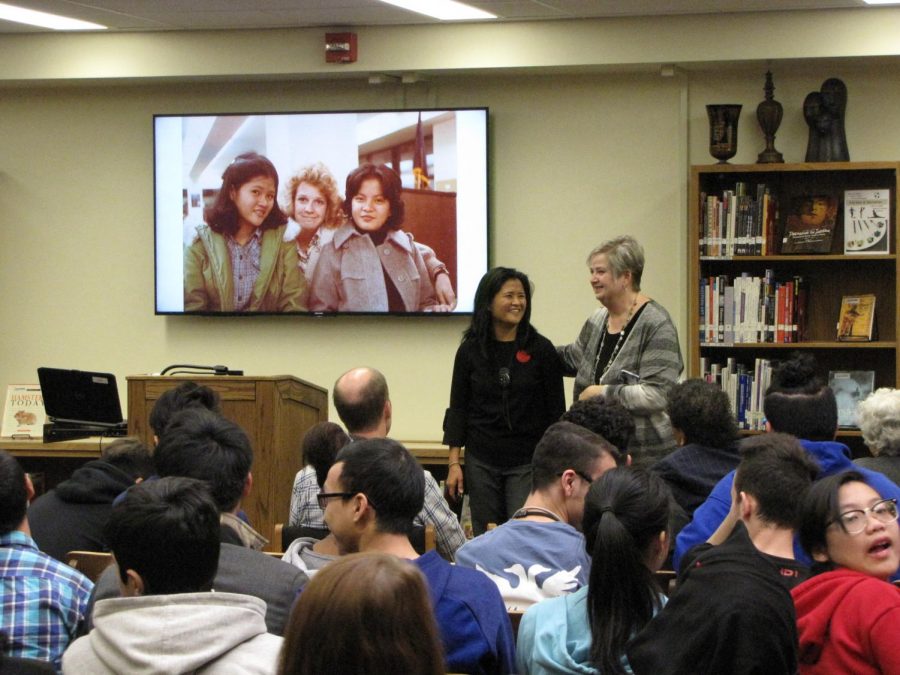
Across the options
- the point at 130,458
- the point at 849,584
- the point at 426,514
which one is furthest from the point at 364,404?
the point at 849,584

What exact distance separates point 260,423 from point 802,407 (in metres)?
2.46

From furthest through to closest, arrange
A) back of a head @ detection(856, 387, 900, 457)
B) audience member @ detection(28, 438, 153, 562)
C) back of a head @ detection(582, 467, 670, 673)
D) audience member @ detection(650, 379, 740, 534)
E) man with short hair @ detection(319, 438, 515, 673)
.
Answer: back of a head @ detection(856, 387, 900, 457), audience member @ detection(650, 379, 740, 534), audience member @ detection(28, 438, 153, 562), man with short hair @ detection(319, 438, 515, 673), back of a head @ detection(582, 467, 670, 673)

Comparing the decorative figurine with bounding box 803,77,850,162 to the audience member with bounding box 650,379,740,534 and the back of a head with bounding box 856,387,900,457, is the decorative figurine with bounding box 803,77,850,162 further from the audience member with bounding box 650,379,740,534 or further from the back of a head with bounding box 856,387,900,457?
the audience member with bounding box 650,379,740,534

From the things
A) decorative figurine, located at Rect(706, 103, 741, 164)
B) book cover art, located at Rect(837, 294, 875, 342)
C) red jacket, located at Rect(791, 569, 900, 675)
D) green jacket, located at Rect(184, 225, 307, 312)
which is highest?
decorative figurine, located at Rect(706, 103, 741, 164)

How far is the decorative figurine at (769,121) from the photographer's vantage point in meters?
6.25

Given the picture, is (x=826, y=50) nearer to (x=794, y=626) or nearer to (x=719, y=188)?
(x=719, y=188)

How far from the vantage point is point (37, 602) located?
8.02 feet

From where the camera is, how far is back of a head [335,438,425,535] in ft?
8.44

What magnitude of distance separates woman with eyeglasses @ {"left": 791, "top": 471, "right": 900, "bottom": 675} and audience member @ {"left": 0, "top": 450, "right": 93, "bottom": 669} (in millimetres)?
1418

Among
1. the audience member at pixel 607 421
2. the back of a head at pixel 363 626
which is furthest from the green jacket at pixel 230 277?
the back of a head at pixel 363 626

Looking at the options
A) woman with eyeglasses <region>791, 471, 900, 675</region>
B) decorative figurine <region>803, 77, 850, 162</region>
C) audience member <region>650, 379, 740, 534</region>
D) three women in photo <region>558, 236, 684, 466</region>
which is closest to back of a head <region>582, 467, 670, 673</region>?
woman with eyeglasses <region>791, 471, 900, 675</region>

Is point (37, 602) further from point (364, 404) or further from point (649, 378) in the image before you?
point (649, 378)

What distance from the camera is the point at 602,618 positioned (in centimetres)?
218

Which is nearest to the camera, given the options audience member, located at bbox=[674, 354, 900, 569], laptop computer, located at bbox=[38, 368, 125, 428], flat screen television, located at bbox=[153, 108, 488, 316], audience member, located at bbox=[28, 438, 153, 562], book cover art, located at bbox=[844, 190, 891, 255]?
audience member, located at bbox=[674, 354, 900, 569]
